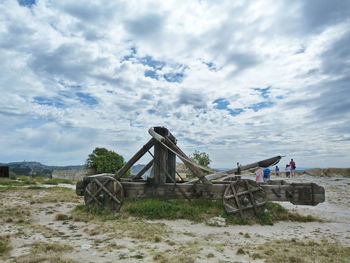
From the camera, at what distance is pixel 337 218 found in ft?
29.1

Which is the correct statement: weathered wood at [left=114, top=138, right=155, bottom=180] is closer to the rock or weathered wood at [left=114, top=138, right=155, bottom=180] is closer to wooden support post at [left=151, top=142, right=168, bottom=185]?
wooden support post at [left=151, top=142, right=168, bottom=185]

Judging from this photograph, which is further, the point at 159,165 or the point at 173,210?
the point at 159,165

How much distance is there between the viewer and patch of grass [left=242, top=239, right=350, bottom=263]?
4629mm

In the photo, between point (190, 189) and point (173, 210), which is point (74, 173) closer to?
point (173, 210)

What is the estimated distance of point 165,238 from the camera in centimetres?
605

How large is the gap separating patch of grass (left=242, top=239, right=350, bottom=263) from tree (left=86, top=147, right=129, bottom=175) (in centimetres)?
2410

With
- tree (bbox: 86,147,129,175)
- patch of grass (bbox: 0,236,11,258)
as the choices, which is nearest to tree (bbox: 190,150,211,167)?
tree (bbox: 86,147,129,175)

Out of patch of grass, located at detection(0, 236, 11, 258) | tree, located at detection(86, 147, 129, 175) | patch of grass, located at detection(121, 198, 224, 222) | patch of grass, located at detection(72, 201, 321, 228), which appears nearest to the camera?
patch of grass, located at detection(0, 236, 11, 258)

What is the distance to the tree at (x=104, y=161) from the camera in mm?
28156

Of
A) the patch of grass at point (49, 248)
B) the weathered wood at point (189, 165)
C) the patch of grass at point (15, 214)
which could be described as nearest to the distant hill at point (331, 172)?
the weathered wood at point (189, 165)

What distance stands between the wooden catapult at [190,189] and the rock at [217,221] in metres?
0.36

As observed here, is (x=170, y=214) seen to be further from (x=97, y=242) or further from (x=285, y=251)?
(x=285, y=251)

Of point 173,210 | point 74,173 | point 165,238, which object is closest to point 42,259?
point 165,238

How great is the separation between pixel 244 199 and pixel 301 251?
2900 millimetres
